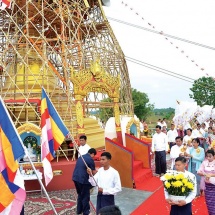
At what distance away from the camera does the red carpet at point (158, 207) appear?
6305 mm

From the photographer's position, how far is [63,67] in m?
9.78

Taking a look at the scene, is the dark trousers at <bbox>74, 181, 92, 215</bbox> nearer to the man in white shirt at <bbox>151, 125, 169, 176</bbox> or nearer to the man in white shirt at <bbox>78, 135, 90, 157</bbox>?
the man in white shirt at <bbox>78, 135, 90, 157</bbox>

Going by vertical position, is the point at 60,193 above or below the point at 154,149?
below

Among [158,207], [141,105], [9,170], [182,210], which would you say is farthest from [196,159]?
[141,105]

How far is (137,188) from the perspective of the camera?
8.37 m

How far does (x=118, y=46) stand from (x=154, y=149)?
5.20m

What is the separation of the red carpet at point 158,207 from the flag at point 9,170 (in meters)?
3.55

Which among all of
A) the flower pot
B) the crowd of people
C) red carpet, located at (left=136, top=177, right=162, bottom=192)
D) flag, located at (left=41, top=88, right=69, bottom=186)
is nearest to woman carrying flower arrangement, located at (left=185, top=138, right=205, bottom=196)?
the crowd of people

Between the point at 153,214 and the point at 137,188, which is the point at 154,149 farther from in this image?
the point at 153,214

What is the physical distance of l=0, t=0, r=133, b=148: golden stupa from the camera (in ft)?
30.8

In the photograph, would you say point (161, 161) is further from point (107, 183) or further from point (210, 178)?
point (107, 183)

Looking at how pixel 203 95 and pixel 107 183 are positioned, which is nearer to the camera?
pixel 107 183

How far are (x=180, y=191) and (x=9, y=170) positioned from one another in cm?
228

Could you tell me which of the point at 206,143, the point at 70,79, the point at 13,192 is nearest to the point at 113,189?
the point at 13,192
